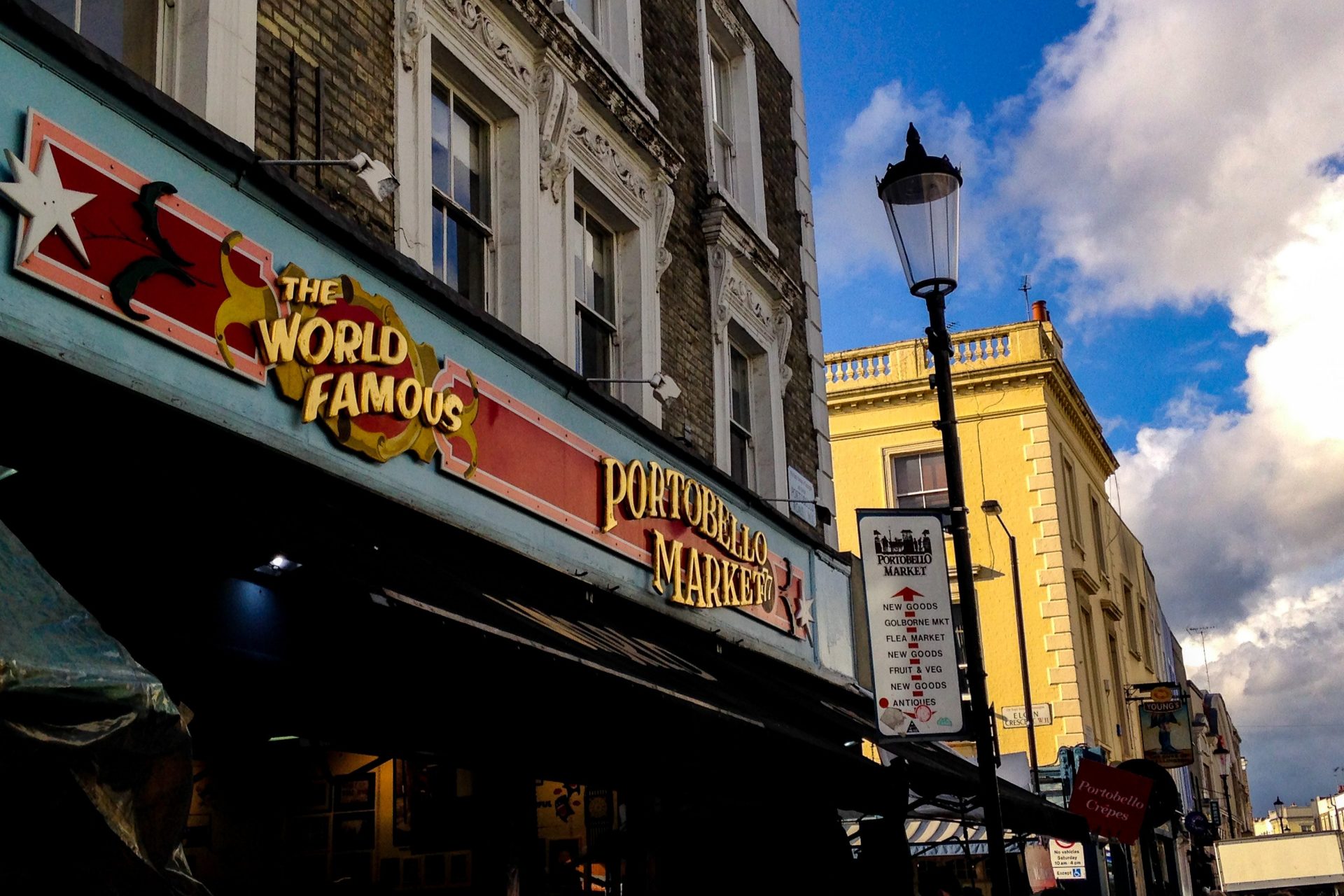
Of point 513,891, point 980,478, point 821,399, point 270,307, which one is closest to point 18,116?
point 270,307

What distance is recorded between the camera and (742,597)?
45.1ft

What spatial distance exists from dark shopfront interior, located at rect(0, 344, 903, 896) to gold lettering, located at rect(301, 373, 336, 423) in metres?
0.32

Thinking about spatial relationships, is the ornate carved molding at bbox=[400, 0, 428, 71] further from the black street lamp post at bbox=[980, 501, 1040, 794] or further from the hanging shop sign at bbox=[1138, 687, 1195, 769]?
the hanging shop sign at bbox=[1138, 687, 1195, 769]

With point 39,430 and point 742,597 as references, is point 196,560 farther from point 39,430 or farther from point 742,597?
point 742,597

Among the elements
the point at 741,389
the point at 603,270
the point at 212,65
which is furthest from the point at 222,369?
the point at 741,389

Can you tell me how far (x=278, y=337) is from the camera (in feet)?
25.2

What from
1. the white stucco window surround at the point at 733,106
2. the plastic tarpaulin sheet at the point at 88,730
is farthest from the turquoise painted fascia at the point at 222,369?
the white stucco window surround at the point at 733,106

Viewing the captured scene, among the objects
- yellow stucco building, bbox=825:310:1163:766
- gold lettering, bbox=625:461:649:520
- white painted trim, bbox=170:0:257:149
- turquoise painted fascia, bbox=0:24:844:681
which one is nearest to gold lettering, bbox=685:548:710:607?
gold lettering, bbox=625:461:649:520

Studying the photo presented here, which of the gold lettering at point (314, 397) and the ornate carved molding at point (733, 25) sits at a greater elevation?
the ornate carved molding at point (733, 25)

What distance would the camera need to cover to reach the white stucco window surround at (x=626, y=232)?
1273 cm

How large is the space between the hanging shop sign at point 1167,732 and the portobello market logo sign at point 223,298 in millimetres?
28259

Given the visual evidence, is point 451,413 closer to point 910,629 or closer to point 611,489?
point 611,489

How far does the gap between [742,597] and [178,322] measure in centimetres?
774

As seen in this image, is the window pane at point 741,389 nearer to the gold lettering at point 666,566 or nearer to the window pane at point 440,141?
the gold lettering at point 666,566
